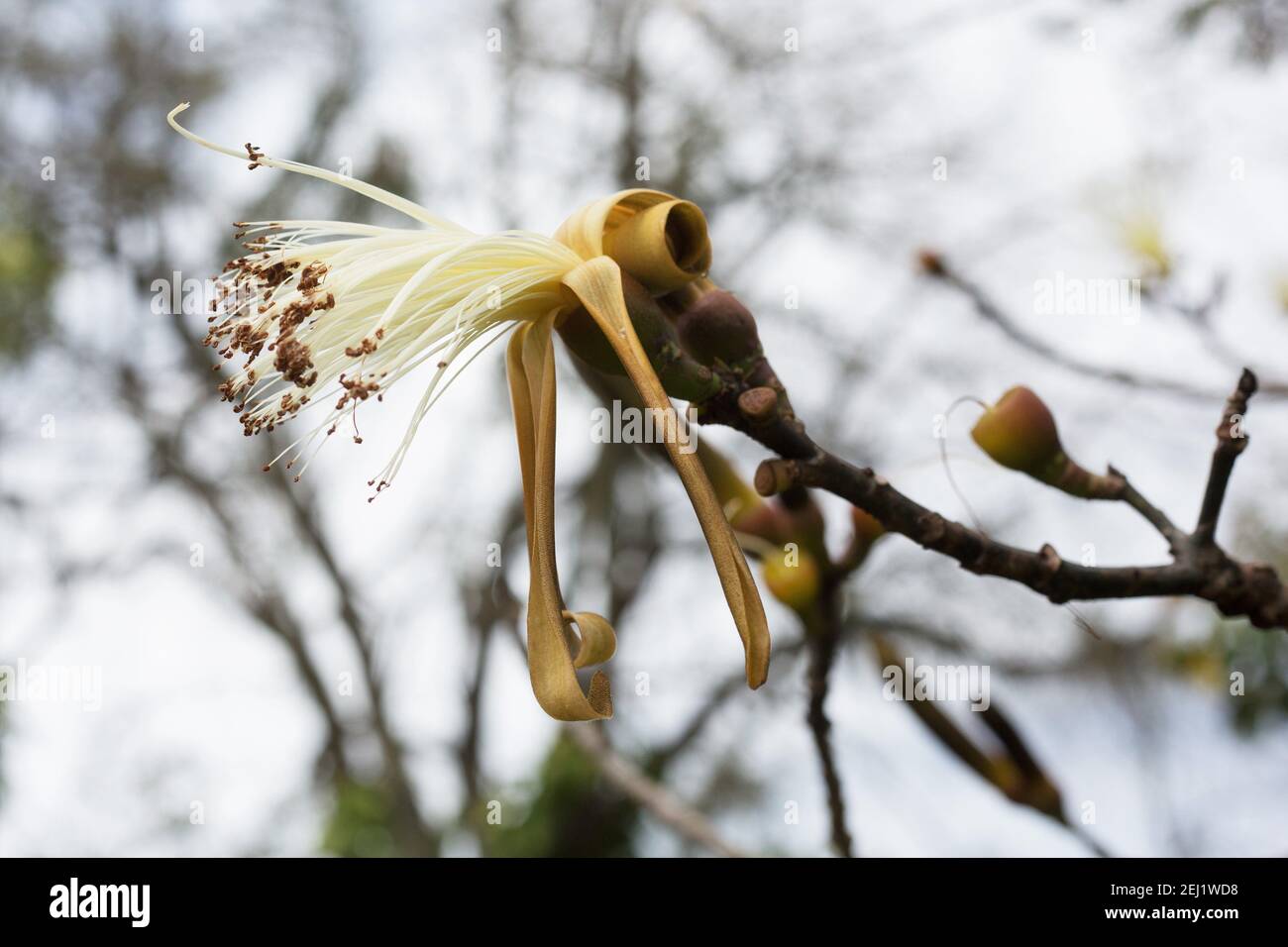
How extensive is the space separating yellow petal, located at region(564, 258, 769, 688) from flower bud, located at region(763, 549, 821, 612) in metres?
0.34

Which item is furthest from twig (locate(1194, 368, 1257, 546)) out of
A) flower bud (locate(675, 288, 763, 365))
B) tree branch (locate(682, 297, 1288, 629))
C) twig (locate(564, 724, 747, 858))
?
twig (locate(564, 724, 747, 858))

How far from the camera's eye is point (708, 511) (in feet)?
1.92

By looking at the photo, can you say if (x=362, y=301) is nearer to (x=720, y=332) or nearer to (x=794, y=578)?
(x=720, y=332)

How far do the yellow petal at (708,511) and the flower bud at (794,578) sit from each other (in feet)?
1.12

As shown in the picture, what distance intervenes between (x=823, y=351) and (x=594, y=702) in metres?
4.23

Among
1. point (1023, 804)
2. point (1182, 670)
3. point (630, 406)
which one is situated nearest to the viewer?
point (630, 406)

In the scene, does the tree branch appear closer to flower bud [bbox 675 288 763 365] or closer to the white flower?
flower bud [bbox 675 288 763 365]

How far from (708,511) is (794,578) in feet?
1.20

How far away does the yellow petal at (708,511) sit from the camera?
0.57 m

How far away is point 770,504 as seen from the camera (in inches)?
35.6

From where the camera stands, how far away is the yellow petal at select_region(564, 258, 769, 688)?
0.57 m

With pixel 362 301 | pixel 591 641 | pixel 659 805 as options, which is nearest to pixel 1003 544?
pixel 591 641
